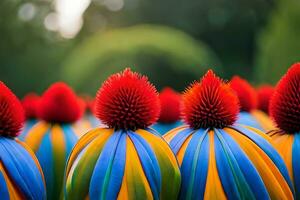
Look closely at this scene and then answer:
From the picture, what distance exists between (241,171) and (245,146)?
8 cm

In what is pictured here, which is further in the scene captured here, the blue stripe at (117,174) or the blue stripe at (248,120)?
the blue stripe at (248,120)

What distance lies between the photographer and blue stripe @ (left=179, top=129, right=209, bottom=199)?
4.92 ft

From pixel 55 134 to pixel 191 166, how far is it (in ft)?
2.43

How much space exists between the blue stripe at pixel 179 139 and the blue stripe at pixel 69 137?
0.54 meters

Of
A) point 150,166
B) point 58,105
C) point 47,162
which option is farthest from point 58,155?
point 150,166

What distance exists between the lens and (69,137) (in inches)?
82.9

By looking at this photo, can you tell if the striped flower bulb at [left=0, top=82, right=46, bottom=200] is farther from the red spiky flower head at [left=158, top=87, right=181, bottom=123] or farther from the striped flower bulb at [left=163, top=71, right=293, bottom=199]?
the red spiky flower head at [left=158, top=87, right=181, bottom=123]

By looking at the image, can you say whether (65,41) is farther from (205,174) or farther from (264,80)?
(205,174)

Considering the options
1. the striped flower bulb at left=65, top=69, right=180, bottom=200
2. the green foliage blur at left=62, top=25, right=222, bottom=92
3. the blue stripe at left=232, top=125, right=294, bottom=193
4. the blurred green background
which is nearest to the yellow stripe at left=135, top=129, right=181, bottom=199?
the striped flower bulb at left=65, top=69, right=180, bottom=200

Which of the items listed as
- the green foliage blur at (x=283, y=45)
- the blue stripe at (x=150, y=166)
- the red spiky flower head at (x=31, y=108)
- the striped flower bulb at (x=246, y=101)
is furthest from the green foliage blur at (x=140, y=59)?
→ the blue stripe at (x=150, y=166)

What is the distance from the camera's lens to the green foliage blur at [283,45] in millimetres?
6320

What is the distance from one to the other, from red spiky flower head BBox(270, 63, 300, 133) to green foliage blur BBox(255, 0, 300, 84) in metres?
4.51

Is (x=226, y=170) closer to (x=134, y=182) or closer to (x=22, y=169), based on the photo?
(x=134, y=182)

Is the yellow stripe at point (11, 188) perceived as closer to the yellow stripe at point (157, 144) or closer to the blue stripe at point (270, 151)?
the yellow stripe at point (157, 144)
